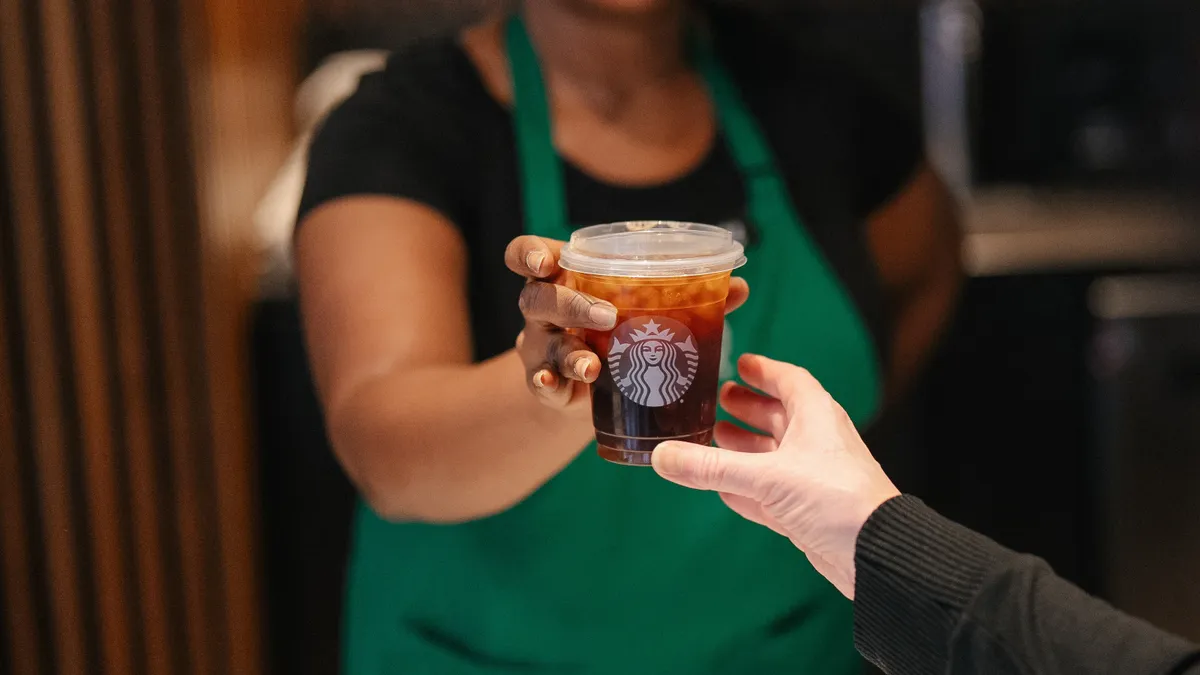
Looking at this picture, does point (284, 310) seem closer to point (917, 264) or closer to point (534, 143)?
point (534, 143)

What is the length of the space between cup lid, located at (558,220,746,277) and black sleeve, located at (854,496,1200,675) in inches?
7.0

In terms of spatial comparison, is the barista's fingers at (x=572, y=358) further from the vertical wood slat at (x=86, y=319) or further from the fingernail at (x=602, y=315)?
the vertical wood slat at (x=86, y=319)

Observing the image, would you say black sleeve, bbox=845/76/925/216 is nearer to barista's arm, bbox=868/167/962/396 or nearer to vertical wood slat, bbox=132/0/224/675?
barista's arm, bbox=868/167/962/396

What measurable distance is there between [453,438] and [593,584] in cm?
23

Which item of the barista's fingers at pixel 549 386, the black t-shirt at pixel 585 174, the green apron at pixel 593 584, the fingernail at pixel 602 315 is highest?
the black t-shirt at pixel 585 174

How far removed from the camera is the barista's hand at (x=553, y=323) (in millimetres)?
659

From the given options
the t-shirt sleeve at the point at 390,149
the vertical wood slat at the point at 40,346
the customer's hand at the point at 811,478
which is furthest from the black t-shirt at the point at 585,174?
the customer's hand at the point at 811,478

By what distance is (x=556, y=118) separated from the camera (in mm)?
1035

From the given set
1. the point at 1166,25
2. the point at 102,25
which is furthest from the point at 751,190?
the point at 1166,25

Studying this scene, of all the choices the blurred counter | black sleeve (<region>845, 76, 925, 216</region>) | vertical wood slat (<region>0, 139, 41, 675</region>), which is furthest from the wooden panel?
the blurred counter

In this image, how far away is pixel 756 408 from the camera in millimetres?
815

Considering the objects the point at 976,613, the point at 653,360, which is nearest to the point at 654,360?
the point at 653,360

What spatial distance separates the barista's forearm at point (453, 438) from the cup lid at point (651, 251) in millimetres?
107

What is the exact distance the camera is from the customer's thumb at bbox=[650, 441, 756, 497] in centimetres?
66
